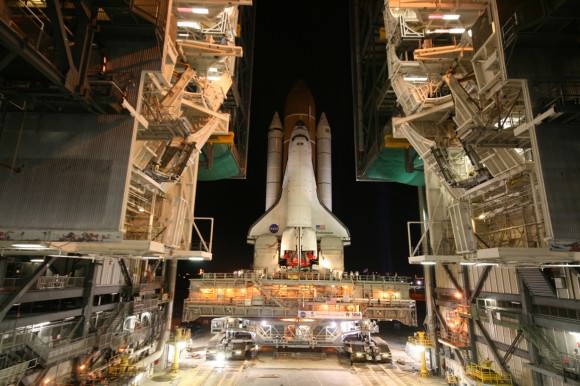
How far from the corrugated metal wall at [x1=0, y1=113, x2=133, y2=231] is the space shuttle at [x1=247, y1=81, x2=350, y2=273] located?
20094 mm

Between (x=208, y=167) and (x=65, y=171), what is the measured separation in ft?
67.1

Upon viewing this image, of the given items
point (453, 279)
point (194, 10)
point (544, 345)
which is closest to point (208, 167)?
point (194, 10)

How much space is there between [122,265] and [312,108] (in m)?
27.6

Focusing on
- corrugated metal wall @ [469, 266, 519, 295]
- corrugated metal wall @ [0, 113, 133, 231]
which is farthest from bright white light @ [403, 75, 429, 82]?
corrugated metal wall @ [0, 113, 133, 231]

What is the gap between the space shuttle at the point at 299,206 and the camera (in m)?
31.2

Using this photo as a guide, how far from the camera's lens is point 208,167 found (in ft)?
104

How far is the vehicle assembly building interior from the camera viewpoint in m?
10.8

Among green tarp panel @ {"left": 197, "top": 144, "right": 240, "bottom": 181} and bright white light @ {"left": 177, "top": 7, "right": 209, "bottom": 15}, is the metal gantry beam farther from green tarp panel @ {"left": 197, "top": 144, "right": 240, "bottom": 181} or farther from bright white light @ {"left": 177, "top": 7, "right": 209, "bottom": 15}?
green tarp panel @ {"left": 197, "top": 144, "right": 240, "bottom": 181}

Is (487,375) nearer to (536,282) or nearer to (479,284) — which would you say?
(479,284)

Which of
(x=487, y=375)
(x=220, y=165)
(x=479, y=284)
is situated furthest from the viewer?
(x=220, y=165)

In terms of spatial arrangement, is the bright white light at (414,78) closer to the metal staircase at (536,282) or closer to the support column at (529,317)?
the metal staircase at (536,282)

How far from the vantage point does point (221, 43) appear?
20.2 metres

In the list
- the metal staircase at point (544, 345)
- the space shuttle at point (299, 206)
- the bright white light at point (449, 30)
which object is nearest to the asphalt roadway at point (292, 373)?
the space shuttle at point (299, 206)

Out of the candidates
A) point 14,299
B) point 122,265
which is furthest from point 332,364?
point 14,299
